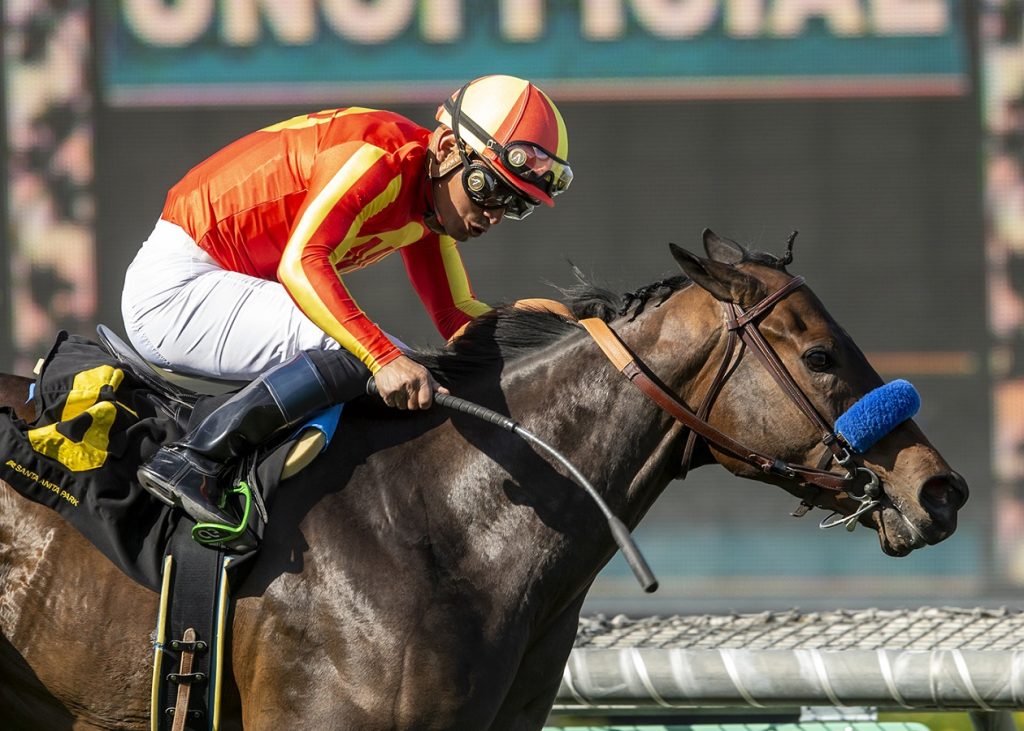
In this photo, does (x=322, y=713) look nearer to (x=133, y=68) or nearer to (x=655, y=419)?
(x=655, y=419)

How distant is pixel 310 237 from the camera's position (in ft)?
8.50

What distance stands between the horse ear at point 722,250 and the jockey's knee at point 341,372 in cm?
71

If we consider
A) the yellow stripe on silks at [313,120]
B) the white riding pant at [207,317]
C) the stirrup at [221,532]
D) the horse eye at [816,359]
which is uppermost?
the yellow stripe on silks at [313,120]

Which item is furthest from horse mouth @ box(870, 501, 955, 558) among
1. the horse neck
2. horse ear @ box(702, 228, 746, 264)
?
horse ear @ box(702, 228, 746, 264)

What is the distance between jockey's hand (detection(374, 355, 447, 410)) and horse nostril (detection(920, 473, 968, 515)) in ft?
2.98

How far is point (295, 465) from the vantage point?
255cm

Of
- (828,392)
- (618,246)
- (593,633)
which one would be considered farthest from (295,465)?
(618,246)

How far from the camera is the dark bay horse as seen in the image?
8.02 feet

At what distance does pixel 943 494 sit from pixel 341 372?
111cm

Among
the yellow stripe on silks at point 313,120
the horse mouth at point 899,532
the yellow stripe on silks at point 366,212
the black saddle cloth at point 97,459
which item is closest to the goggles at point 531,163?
the yellow stripe on silks at point 366,212

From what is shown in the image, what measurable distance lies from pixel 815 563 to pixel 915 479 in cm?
368

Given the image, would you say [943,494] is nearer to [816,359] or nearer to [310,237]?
[816,359]

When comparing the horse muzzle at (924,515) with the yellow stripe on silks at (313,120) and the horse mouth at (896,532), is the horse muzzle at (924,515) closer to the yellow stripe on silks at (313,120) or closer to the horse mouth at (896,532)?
the horse mouth at (896,532)

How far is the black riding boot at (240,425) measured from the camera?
8.13 feet
